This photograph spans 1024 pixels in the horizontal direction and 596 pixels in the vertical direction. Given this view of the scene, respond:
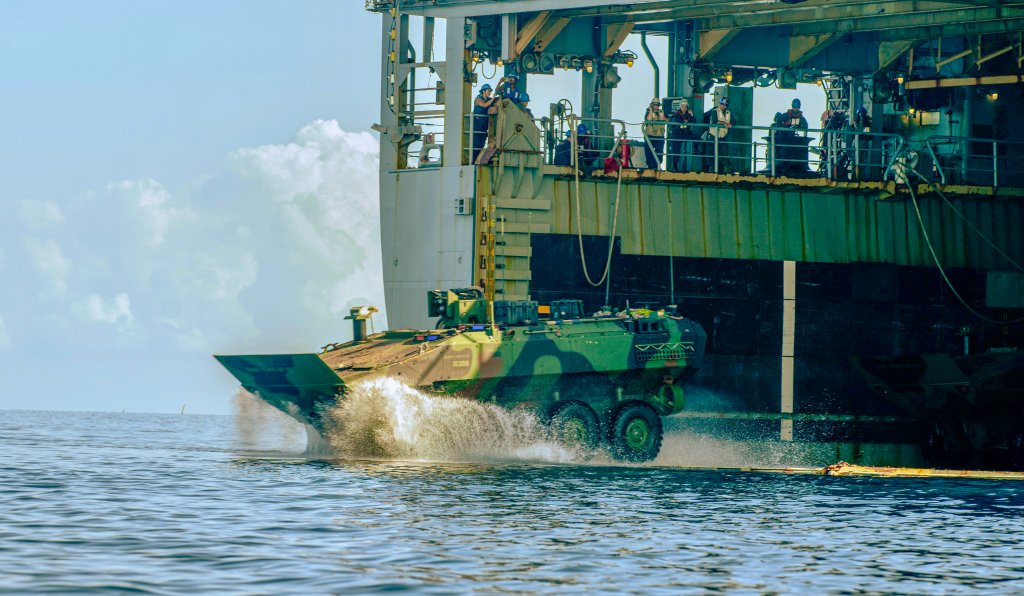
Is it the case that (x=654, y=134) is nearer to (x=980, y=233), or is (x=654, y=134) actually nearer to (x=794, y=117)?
(x=794, y=117)

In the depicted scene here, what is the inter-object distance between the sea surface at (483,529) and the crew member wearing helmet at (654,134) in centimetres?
946

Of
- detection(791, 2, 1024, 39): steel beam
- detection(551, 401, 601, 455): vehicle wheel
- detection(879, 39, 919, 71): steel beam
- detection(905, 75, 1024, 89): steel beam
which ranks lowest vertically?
detection(551, 401, 601, 455): vehicle wheel

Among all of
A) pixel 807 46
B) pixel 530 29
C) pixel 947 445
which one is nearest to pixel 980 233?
pixel 947 445

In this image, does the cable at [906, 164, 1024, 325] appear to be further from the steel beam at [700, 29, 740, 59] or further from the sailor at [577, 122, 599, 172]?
the sailor at [577, 122, 599, 172]

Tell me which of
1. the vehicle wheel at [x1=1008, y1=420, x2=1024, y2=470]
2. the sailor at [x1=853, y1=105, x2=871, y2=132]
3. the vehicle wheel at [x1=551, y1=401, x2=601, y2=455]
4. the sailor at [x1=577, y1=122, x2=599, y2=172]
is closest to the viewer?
the vehicle wheel at [x1=551, y1=401, x2=601, y2=455]

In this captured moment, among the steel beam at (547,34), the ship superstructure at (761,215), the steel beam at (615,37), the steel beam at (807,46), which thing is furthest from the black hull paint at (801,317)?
the steel beam at (615,37)

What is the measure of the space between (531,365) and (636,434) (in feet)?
8.78

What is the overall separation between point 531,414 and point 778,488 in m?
5.18

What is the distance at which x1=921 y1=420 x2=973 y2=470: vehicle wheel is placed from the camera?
32.8 m

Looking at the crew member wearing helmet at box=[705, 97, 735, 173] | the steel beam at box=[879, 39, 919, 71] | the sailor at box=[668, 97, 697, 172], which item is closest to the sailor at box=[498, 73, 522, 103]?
the sailor at box=[668, 97, 697, 172]

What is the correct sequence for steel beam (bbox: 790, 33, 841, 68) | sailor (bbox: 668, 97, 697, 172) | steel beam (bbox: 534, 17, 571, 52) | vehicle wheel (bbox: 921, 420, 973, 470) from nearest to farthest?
1. vehicle wheel (bbox: 921, 420, 973, 470)
2. sailor (bbox: 668, 97, 697, 172)
3. steel beam (bbox: 534, 17, 571, 52)
4. steel beam (bbox: 790, 33, 841, 68)

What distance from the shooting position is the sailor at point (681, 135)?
35000mm

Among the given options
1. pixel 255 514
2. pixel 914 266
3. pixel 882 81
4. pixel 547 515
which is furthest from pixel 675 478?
pixel 882 81

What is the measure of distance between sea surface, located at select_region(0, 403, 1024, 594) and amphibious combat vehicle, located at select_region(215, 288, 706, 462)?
110 centimetres
